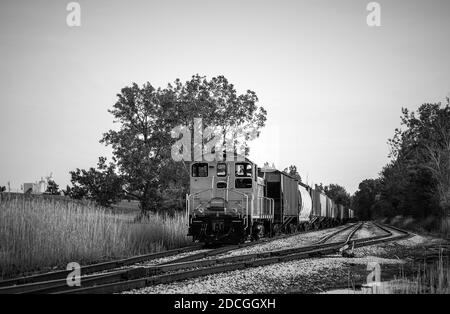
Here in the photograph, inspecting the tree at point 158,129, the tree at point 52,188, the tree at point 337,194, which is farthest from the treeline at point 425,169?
the tree at point 337,194

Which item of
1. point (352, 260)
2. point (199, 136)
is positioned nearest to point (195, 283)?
point (352, 260)

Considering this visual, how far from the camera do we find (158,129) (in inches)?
1152

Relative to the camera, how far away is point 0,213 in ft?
34.1

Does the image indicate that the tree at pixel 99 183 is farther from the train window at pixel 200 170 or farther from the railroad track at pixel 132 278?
the railroad track at pixel 132 278

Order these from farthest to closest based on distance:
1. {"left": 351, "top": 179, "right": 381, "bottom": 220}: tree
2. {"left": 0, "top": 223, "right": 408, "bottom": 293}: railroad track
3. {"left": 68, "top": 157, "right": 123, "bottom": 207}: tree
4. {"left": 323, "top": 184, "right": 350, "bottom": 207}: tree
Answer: {"left": 323, "top": 184, "right": 350, "bottom": 207}: tree → {"left": 351, "top": 179, "right": 381, "bottom": 220}: tree → {"left": 68, "top": 157, "right": 123, "bottom": 207}: tree → {"left": 0, "top": 223, "right": 408, "bottom": 293}: railroad track

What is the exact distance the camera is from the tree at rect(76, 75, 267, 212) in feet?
90.6

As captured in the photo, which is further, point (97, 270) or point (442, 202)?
point (442, 202)

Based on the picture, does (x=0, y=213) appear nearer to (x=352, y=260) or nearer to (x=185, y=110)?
(x=352, y=260)

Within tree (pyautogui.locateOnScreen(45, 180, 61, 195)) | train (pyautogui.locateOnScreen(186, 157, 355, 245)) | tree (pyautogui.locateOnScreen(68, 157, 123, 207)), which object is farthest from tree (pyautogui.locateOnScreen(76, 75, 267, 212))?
tree (pyautogui.locateOnScreen(45, 180, 61, 195))

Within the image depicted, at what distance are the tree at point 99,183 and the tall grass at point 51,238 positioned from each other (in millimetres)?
13556

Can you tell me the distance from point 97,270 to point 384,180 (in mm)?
76688

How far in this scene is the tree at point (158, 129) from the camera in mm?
27625

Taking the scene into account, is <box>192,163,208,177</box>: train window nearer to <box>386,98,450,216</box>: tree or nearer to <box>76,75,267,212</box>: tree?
<box>76,75,267,212</box>: tree

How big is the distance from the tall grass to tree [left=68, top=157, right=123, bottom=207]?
1356 cm
